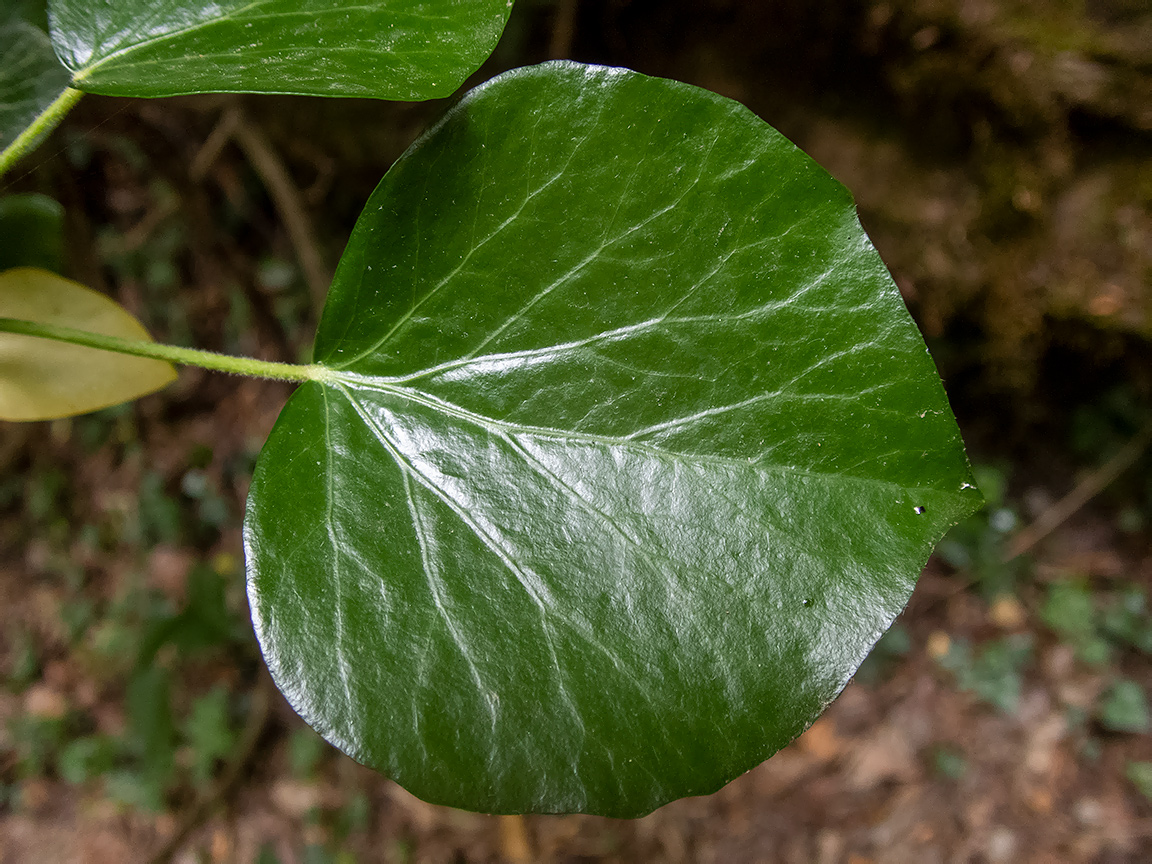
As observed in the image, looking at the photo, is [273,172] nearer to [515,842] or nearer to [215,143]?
[215,143]

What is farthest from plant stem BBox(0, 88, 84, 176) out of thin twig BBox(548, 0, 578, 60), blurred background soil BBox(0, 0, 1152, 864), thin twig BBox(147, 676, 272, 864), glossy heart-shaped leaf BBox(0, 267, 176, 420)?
thin twig BBox(147, 676, 272, 864)

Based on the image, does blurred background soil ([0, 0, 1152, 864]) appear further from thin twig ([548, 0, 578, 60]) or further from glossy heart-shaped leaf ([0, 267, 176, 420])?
glossy heart-shaped leaf ([0, 267, 176, 420])

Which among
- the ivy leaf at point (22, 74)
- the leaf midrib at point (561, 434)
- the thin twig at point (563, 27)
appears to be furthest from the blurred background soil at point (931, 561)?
the leaf midrib at point (561, 434)

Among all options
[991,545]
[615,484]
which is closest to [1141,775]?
[991,545]

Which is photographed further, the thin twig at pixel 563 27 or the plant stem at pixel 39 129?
the thin twig at pixel 563 27

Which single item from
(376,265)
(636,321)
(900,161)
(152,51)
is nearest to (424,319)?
(376,265)

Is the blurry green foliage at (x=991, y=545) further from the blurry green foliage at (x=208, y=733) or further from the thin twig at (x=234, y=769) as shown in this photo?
the blurry green foliage at (x=208, y=733)

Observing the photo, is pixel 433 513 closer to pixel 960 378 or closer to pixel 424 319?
pixel 424 319
